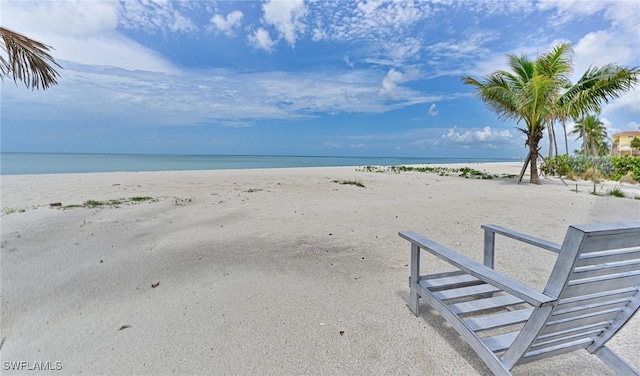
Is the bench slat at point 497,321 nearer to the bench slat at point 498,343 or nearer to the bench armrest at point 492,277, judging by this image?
the bench slat at point 498,343

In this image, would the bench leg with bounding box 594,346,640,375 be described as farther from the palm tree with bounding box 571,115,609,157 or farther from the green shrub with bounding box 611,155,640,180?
the palm tree with bounding box 571,115,609,157

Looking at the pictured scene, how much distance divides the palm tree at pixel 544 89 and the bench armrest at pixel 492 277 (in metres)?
11.7

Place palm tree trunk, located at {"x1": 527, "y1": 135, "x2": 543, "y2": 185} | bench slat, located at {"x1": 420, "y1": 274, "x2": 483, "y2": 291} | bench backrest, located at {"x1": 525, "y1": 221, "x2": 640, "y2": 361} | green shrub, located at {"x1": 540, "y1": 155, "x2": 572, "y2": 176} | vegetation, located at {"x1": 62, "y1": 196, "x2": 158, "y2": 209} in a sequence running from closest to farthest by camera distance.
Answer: bench backrest, located at {"x1": 525, "y1": 221, "x2": 640, "y2": 361}
bench slat, located at {"x1": 420, "y1": 274, "x2": 483, "y2": 291}
vegetation, located at {"x1": 62, "y1": 196, "x2": 158, "y2": 209}
palm tree trunk, located at {"x1": 527, "y1": 135, "x2": 543, "y2": 185}
green shrub, located at {"x1": 540, "y1": 155, "x2": 572, "y2": 176}

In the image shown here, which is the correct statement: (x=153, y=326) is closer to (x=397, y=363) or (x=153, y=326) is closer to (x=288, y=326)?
(x=288, y=326)

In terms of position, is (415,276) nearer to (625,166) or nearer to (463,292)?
(463,292)

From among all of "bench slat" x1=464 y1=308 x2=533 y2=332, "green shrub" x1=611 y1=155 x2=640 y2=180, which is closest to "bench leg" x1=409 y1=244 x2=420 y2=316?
"bench slat" x1=464 y1=308 x2=533 y2=332

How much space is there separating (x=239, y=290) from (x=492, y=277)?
232cm

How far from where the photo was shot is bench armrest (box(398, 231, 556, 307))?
1.44 metres

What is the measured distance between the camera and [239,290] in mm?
3082

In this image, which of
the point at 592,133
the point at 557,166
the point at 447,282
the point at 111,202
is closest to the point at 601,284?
the point at 447,282

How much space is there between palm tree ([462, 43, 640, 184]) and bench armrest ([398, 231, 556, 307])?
38.4 feet

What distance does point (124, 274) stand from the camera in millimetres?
3430

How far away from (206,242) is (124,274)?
1210 millimetres

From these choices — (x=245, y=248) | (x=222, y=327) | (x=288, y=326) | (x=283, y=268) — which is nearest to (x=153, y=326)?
(x=222, y=327)
